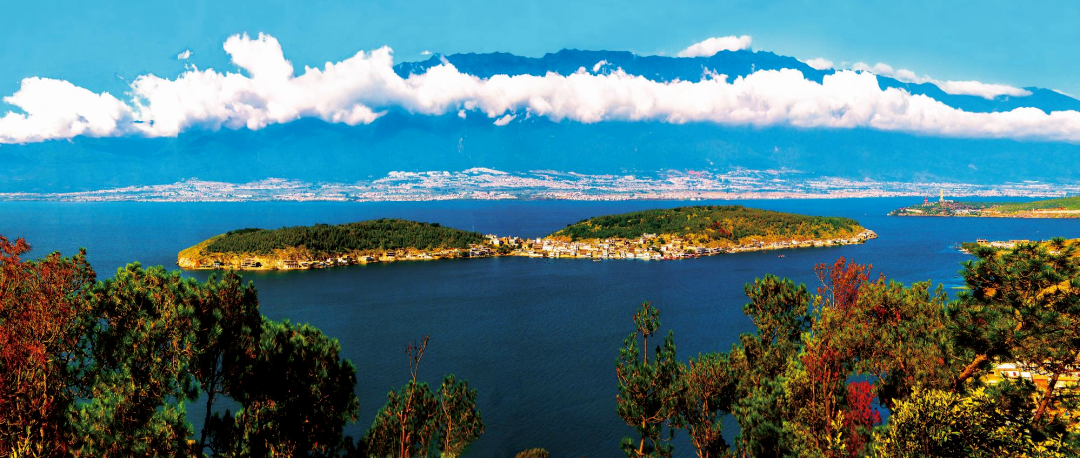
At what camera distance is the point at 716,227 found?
110312 millimetres

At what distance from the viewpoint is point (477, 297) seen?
64312 millimetres

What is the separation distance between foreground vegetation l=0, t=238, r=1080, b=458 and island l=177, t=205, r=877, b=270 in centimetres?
7408

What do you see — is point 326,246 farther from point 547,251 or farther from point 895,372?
point 895,372

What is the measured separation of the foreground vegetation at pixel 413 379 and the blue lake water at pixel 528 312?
982 centimetres

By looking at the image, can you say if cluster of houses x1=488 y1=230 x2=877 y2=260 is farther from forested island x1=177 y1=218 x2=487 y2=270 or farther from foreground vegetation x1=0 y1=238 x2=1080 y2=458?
foreground vegetation x1=0 y1=238 x2=1080 y2=458

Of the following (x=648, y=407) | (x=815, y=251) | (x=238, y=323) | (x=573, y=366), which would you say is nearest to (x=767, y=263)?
(x=815, y=251)

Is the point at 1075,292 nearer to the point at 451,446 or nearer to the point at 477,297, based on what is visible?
the point at 451,446

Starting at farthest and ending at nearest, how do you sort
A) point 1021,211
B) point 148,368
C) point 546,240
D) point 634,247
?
point 1021,211 < point 546,240 < point 634,247 < point 148,368

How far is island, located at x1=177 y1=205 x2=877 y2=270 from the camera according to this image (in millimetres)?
86625

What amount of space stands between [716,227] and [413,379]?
101295 millimetres

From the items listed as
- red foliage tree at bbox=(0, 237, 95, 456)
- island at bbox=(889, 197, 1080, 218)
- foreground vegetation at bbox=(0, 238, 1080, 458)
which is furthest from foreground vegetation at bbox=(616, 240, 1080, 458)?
island at bbox=(889, 197, 1080, 218)

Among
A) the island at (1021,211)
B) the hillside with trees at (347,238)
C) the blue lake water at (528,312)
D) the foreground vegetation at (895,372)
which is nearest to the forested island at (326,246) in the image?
the hillside with trees at (347,238)

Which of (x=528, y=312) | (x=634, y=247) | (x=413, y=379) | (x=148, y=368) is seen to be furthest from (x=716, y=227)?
(x=148, y=368)

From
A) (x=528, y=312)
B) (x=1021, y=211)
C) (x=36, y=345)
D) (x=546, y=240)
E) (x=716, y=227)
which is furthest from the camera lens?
(x=1021, y=211)
